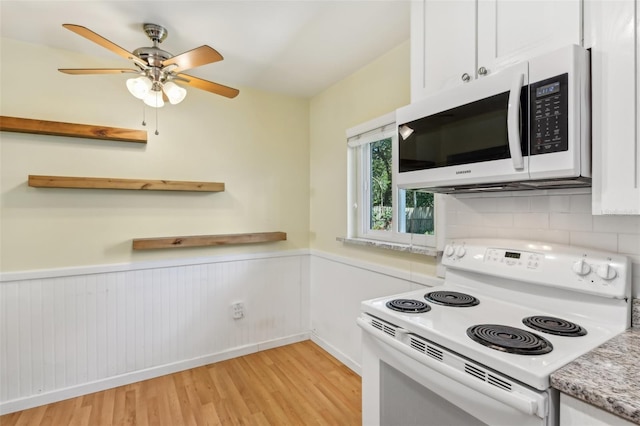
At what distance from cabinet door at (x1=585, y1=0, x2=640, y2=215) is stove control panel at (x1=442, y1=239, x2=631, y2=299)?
9.2 inches

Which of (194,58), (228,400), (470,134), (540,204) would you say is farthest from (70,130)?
(540,204)

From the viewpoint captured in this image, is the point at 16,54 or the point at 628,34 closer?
the point at 628,34

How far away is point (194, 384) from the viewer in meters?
2.29

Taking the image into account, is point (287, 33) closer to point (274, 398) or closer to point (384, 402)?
point (384, 402)

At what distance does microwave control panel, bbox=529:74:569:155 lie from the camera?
0.94 meters

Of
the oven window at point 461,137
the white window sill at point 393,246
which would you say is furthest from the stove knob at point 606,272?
the white window sill at point 393,246

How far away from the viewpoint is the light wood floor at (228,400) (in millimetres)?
1918

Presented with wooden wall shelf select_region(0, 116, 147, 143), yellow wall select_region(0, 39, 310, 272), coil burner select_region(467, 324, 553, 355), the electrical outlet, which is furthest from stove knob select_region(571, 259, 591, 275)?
wooden wall shelf select_region(0, 116, 147, 143)

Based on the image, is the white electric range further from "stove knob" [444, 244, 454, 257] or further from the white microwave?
the white microwave

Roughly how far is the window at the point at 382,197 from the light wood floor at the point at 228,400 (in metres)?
1.11

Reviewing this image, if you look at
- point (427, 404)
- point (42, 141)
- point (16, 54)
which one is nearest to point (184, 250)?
point (42, 141)

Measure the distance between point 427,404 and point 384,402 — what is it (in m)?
0.23

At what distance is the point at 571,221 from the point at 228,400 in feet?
7.09

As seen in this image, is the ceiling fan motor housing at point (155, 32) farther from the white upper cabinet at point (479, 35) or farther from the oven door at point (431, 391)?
the oven door at point (431, 391)
